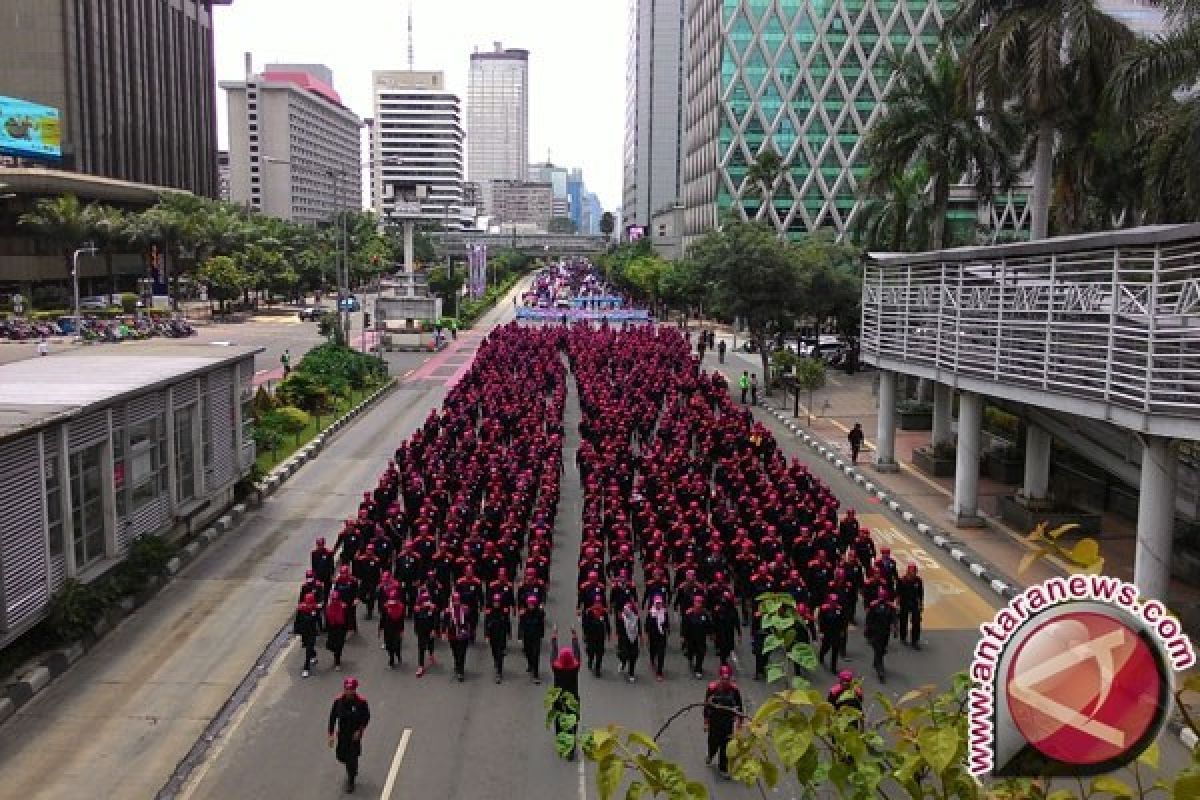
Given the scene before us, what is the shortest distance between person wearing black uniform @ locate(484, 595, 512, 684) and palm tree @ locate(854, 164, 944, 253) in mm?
21706

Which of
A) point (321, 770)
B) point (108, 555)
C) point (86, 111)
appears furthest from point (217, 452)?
point (86, 111)

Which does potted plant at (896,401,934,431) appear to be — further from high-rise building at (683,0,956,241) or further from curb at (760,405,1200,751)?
high-rise building at (683,0,956,241)

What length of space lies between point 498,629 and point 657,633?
6.15 feet

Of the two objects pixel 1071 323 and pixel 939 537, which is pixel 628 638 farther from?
pixel 939 537

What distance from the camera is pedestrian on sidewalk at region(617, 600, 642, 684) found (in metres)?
12.9

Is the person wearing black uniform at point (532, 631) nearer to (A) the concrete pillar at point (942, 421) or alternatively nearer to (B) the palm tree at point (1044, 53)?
(A) the concrete pillar at point (942, 421)

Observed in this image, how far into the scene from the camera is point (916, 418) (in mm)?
31594

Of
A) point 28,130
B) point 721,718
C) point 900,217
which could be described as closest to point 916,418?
point 900,217

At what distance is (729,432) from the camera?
80.5ft

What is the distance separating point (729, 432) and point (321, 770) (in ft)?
50.3

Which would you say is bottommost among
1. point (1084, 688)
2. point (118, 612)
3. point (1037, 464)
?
point (118, 612)

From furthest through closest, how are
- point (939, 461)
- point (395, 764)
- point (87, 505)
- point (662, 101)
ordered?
point (662, 101)
point (939, 461)
point (87, 505)
point (395, 764)

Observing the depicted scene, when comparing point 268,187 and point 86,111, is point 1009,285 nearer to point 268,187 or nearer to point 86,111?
point 86,111

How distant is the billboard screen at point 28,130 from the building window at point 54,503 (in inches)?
2339
